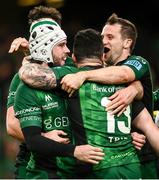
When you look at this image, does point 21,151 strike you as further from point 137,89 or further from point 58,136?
point 137,89

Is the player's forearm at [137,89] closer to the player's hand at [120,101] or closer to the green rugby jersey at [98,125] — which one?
the player's hand at [120,101]

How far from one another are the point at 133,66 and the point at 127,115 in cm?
48

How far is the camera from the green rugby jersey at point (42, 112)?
534cm

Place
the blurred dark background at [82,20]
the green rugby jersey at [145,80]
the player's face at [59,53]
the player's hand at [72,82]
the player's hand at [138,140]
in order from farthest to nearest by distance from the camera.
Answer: the blurred dark background at [82,20] → the green rugby jersey at [145,80] → the player's face at [59,53] → the player's hand at [138,140] → the player's hand at [72,82]

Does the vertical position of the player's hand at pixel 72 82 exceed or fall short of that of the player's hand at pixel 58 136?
it exceeds it

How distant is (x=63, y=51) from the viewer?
5758 millimetres

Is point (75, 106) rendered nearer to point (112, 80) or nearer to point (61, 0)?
point (112, 80)

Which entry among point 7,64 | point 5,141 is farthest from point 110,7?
point 5,141

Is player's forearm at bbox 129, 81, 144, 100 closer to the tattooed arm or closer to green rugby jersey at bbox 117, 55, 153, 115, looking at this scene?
green rugby jersey at bbox 117, 55, 153, 115

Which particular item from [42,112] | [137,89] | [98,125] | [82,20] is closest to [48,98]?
[42,112]

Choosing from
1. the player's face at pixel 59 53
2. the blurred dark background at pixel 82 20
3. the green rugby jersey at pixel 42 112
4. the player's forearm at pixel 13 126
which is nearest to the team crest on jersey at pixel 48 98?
the green rugby jersey at pixel 42 112

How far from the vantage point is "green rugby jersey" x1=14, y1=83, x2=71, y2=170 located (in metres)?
5.34

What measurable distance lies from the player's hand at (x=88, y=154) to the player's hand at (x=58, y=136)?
0.18 m

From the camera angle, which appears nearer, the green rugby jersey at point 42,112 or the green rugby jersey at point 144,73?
the green rugby jersey at point 42,112
